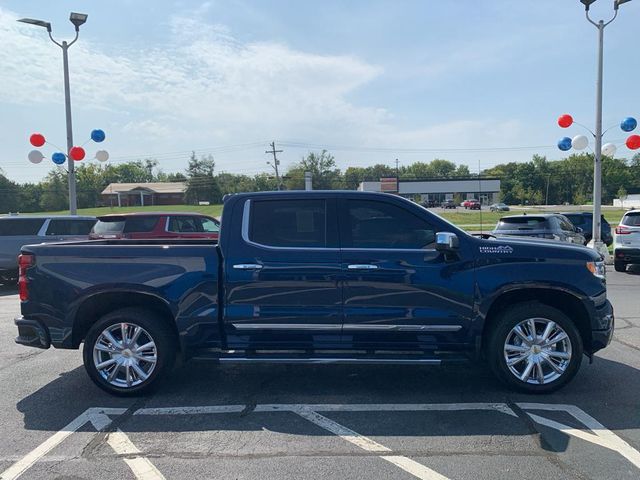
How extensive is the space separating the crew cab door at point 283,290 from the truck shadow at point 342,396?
58 cm

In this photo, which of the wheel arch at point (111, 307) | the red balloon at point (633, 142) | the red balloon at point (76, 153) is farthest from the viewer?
the red balloon at point (76, 153)

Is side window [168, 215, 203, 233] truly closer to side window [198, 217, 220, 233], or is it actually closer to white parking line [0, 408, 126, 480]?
side window [198, 217, 220, 233]

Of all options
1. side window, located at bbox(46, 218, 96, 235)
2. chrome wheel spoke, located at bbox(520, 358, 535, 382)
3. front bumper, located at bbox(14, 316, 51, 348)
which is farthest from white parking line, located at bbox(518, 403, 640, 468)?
side window, located at bbox(46, 218, 96, 235)

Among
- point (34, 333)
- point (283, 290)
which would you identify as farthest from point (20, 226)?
point (283, 290)

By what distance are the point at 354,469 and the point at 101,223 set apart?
11.5 m

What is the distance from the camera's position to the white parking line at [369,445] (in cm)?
327

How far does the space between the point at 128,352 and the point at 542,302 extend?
4081mm

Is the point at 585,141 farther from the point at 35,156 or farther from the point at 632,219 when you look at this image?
the point at 35,156

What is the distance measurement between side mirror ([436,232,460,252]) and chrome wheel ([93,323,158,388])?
2862 millimetres

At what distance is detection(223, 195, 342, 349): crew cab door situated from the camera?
457 cm

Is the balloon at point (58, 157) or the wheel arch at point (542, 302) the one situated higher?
the balloon at point (58, 157)

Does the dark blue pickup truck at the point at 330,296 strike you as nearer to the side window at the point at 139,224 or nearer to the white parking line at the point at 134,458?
the white parking line at the point at 134,458

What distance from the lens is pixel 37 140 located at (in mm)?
19438

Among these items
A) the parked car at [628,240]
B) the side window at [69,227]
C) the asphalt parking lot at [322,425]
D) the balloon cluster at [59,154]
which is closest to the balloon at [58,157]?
the balloon cluster at [59,154]
